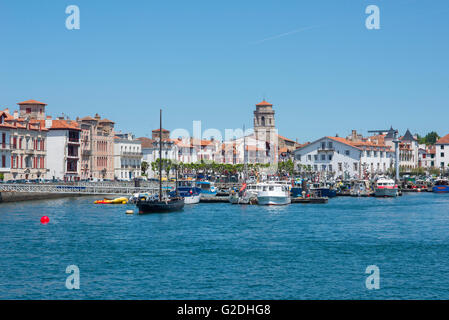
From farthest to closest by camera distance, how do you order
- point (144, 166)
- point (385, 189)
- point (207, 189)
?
point (144, 166), point (385, 189), point (207, 189)

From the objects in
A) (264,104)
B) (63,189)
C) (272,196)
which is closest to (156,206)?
(272,196)

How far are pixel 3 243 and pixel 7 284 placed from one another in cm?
1388

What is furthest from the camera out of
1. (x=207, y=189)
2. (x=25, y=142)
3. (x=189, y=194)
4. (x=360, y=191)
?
(x=360, y=191)

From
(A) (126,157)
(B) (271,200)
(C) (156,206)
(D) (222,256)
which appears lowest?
(D) (222,256)

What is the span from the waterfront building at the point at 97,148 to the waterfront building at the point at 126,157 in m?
3.38

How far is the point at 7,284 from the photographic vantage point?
27484 mm

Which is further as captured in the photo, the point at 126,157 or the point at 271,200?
the point at 126,157

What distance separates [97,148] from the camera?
12475 centimetres

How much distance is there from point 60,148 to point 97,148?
50.6 feet

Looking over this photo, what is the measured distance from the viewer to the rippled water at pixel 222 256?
87.8ft

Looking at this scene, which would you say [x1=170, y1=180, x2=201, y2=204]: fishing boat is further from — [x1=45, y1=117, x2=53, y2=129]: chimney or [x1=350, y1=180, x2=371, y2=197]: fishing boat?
[x1=350, y1=180, x2=371, y2=197]: fishing boat

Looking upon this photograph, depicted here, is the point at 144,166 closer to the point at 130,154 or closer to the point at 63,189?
the point at 130,154

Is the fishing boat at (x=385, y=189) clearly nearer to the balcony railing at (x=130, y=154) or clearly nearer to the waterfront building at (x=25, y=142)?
the balcony railing at (x=130, y=154)
